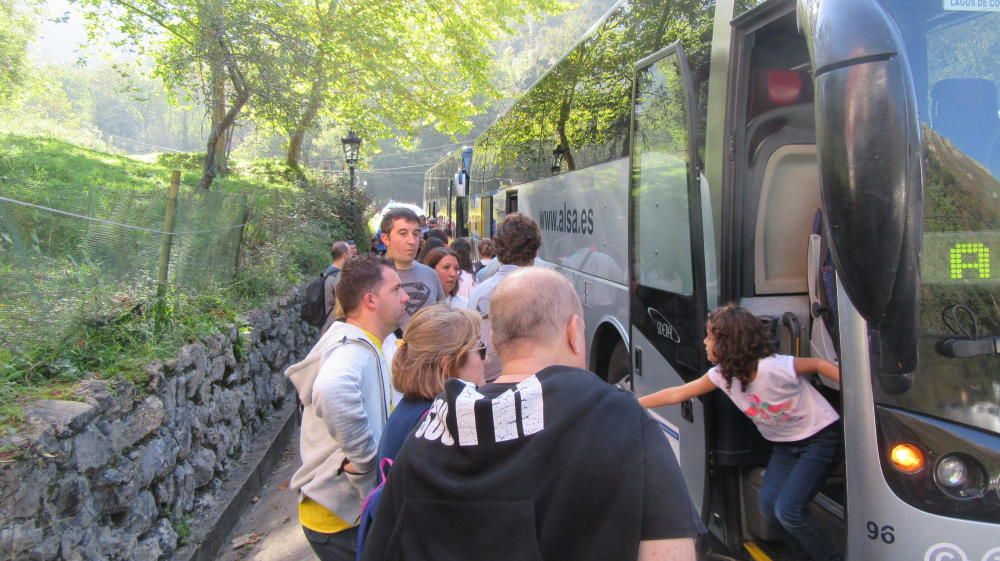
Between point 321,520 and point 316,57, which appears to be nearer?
point 321,520

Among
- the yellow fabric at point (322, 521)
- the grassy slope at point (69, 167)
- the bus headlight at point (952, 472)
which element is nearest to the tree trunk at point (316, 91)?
the grassy slope at point (69, 167)

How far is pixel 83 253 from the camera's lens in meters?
4.28

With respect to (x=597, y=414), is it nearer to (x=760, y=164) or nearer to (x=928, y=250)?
(x=928, y=250)

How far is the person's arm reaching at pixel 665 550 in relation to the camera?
1.48 metres

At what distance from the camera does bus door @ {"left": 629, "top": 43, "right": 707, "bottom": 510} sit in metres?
4.10

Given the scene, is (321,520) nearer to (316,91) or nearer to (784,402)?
(784,402)

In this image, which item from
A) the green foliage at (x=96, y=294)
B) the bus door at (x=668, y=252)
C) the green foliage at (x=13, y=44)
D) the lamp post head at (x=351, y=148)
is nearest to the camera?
the green foliage at (x=96, y=294)

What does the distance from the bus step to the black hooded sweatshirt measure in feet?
8.74

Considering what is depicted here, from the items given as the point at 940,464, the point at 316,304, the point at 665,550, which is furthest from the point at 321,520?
A: the point at 316,304

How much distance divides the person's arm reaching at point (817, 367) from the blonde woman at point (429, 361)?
197 centimetres

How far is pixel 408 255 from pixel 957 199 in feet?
10.5

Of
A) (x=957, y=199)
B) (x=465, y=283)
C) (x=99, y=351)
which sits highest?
(x=957, y=199)

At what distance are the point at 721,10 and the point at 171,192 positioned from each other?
4103 millimetres

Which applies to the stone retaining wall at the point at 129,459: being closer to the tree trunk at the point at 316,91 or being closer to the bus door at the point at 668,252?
the bus door at the point at 668,252
